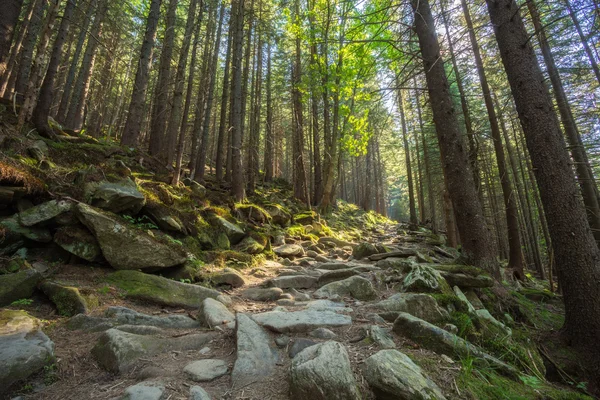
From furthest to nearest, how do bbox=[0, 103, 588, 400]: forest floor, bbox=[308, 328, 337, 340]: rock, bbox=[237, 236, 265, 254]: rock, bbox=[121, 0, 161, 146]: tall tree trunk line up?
bbox=[121, 0, 161, 146]: tall tree trunk, bbox=[237, 236, 265, 254]: rock, bbox=[308, 328, 337, 340]: rock, bbox=[0, 103, 588, 400]: forest floor

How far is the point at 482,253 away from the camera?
520 centimetres

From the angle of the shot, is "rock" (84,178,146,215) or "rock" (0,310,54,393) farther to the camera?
"rock" (84,178,146,215)

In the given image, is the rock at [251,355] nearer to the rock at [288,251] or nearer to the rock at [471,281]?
the rock at [471,281]

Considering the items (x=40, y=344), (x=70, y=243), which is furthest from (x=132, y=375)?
(x=70, y=243)

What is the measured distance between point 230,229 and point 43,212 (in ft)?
12.6

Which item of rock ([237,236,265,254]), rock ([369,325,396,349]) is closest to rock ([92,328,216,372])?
rock ([369,325,396,349])

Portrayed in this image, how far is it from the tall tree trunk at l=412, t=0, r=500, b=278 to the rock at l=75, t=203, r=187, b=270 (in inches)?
211

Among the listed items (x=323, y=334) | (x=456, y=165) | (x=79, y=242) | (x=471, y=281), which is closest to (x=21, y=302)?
(x=79, y=242)

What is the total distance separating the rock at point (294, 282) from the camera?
5374 millimetres

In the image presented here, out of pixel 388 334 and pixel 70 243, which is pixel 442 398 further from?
pixel 70 243

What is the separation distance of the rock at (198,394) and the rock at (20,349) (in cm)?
122

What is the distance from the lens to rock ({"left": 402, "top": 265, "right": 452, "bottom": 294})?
4.02 m

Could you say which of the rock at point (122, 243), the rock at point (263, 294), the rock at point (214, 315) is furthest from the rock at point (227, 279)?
the rock at point (214, 315)

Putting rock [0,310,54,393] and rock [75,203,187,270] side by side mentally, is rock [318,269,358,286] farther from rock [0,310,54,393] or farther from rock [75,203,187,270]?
rock [0,310,54,393]
